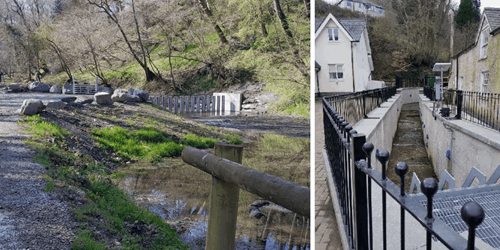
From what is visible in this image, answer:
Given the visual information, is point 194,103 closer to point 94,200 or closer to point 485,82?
point 485,82

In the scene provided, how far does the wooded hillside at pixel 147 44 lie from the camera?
1086cm

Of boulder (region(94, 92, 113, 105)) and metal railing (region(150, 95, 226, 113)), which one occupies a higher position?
boulder (region(94, 92, 113, 105))

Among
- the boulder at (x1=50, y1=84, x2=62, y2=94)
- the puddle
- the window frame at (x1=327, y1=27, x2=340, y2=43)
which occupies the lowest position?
the puddle

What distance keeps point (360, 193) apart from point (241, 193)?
11.6ft

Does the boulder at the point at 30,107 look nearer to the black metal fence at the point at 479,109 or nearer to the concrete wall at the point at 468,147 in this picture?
the concrete wall at the point at 468,147

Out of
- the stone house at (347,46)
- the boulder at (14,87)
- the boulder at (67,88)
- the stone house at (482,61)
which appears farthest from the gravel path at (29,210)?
the stone house at (482,61)

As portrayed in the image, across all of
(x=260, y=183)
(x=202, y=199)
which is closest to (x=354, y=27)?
(x=202, y=199)

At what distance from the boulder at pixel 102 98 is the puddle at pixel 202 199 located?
383cm

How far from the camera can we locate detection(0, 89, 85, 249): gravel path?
94.3 inches

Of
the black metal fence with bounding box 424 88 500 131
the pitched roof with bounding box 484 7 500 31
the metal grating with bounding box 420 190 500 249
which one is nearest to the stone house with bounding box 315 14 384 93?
the black metal fence with bounding box 424 88 500 131

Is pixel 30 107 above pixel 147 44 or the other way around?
the other way around

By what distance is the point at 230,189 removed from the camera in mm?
1729

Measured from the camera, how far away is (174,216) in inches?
158

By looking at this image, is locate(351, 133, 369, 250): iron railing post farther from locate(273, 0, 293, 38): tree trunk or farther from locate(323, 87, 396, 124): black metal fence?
locate(273, 0, 293, 38): tree trunk
